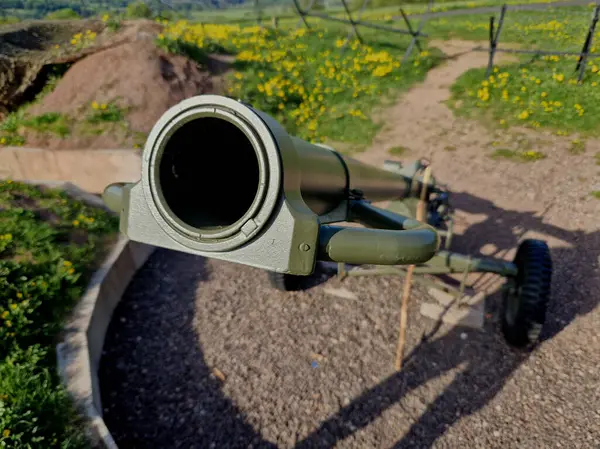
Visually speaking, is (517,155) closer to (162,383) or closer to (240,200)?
(162,383)

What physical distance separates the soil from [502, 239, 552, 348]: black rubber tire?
307mm

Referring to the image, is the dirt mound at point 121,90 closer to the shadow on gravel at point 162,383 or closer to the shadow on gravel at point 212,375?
the shadow on gravel at point 212,375

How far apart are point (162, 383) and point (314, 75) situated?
11.1m

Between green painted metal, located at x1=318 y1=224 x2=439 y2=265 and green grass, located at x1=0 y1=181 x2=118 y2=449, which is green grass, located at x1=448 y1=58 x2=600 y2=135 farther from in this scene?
green painted metal, located at x1=318 y1=224 x2=439 y2=265

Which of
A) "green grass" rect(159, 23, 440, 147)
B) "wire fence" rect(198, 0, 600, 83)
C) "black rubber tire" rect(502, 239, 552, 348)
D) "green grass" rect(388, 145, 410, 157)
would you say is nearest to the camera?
"black rubber tire" rect(502, 239, 552, 348)

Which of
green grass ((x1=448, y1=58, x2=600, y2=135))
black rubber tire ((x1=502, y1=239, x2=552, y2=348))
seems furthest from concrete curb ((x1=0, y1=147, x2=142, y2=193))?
green grass ((x1=448, y1=58, x2=600, y2=135))

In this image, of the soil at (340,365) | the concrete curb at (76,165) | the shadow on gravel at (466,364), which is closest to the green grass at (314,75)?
the concrete curb at (76,165)

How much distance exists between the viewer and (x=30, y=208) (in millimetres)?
6156

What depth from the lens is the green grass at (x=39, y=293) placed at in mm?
3387

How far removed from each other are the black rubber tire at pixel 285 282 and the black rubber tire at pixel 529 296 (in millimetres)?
2817

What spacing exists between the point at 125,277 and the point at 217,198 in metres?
4.74

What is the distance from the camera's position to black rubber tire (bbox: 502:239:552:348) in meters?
4.50

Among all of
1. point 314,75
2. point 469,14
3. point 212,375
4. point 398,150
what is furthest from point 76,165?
point 469,14

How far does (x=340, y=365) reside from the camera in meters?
4.77
